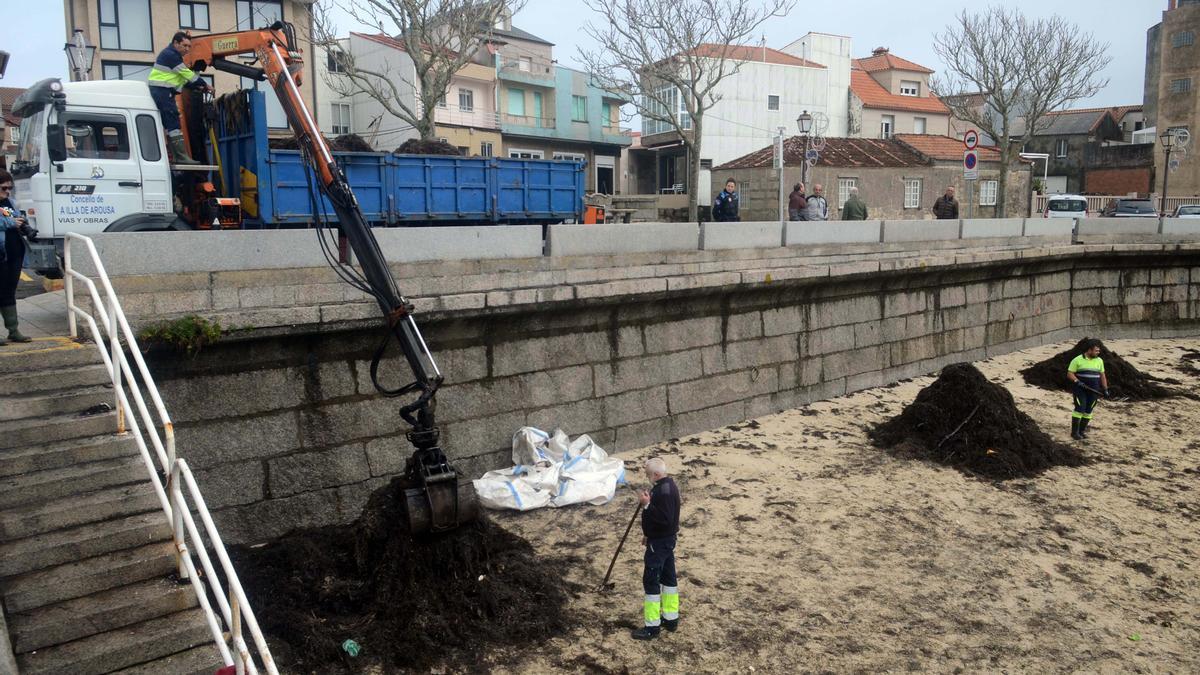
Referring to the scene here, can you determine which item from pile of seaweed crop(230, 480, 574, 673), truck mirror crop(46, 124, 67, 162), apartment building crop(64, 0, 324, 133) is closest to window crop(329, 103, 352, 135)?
apartment building crop(64, 0, 324, 133)

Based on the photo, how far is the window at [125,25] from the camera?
30938 millimetres

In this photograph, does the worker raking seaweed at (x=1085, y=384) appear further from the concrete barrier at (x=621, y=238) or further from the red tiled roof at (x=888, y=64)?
the red tiled roof at (x=888, y=64)

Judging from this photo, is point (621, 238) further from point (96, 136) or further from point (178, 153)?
point (96, 136)

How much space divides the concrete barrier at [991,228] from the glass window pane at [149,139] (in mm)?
12872

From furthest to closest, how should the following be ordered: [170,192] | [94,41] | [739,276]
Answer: [94,41] → [739,276] → [170,192]

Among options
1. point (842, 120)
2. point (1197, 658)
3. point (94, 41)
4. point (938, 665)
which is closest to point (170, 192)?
point (938, 665)

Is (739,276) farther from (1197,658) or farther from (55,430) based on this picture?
(55,430)

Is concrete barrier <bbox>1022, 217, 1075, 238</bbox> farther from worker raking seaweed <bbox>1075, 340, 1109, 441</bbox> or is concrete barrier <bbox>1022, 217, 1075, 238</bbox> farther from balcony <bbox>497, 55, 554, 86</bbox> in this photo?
balcony <bbox>497, 55, 554, 86</bbox>

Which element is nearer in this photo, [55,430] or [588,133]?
[55,430]

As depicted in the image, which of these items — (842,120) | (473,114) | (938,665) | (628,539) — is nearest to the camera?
(938,665)

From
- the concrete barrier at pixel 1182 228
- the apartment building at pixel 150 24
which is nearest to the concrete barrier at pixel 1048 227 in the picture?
the concrete barrier at pixel 1182 228

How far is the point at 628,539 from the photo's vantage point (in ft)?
25.1

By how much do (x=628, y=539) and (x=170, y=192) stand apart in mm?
6498

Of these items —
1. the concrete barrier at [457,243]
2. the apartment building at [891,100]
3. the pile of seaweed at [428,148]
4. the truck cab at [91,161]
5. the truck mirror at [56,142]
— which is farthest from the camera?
the apartment building at [891,100]
